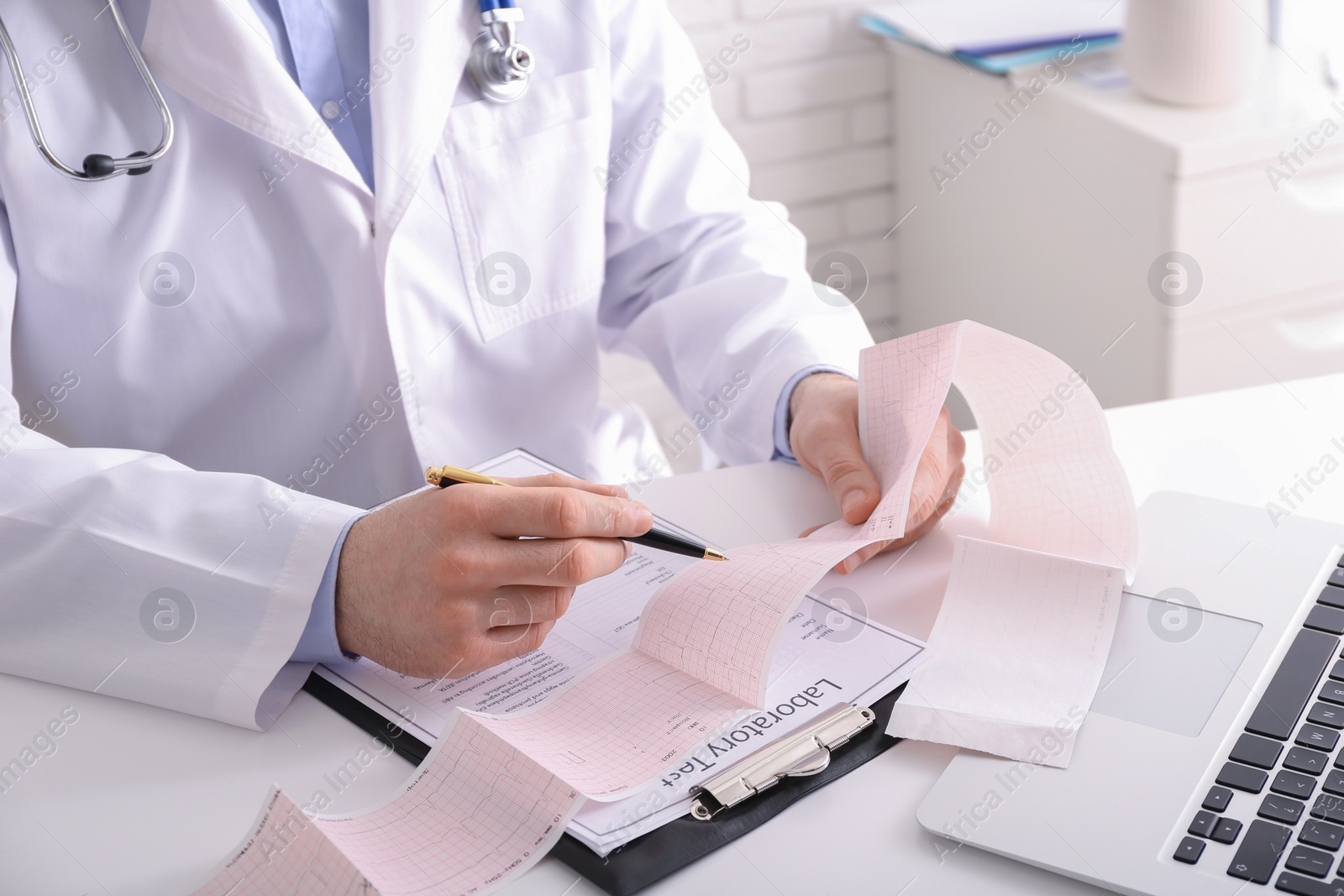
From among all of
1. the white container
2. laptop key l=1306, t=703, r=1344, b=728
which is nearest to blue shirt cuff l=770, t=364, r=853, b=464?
laptop key l=1306, t=703, r=1344, b=728

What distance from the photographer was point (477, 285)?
3.60ft

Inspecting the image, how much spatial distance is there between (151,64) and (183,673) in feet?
1.73

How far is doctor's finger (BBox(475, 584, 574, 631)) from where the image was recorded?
0.69 m

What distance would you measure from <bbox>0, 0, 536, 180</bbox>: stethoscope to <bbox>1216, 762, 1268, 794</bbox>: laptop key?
0.81 meters

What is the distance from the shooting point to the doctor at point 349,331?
0.71m

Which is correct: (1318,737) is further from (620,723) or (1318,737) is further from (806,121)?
(806,121)

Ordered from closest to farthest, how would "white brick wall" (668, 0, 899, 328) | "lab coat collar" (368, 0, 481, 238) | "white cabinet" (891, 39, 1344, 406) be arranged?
"lab coat collar" (368, 0, 481, 238), "white cabinet" (891, 39, 1344, 406), "white brick wall" (668, 0, 899, 328)

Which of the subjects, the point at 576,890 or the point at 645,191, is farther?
the point at 645,191

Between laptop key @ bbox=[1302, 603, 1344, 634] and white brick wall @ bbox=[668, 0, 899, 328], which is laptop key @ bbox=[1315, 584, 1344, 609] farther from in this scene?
white brick wall @ bbox=[668, 0, 899, 328]

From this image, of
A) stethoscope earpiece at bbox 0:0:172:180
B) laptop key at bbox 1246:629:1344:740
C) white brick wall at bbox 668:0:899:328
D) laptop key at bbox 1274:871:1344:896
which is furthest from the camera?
white brick wall at bbox 668:0:899:328

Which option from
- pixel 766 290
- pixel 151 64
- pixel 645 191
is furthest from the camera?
pixel 645 191

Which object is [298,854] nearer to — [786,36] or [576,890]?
[576,890]

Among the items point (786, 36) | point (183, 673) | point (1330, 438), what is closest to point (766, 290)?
point (1330, 438)

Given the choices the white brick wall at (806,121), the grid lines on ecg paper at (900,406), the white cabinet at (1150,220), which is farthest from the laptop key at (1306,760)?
the white brick wall at (806,121)
